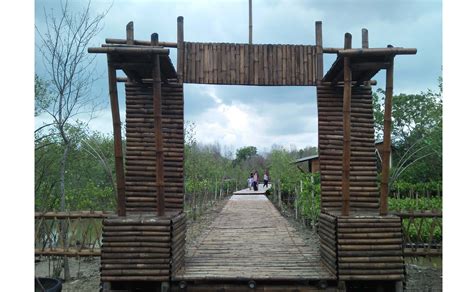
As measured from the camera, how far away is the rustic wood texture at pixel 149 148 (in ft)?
21.4

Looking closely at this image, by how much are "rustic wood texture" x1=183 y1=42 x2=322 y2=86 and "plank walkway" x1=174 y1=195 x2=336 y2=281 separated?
2772 millimetres

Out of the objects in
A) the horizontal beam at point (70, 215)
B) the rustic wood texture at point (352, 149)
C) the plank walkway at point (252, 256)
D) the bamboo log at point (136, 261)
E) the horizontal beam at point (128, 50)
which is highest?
the horizontal beam at point (128, 50)

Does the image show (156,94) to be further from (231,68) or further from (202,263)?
(202,263)

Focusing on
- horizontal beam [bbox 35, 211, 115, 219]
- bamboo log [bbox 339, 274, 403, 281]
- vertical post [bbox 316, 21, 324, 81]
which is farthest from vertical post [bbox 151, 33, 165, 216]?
vertical post [bbox 316, 21, 324, 81]

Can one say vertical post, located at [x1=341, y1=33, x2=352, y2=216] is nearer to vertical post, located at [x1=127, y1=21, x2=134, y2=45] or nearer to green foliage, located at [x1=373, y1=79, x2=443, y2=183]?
vertical post, located at [x1=127, y1=21, x2=134, y2=45]

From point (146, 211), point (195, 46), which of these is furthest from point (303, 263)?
point (195, 46)

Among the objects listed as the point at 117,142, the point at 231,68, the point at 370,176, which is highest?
the point at 231,68

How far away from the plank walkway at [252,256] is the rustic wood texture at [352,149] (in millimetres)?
1115

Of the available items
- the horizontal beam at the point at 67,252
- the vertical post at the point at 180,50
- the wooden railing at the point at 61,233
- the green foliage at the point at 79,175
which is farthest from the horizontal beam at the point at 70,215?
the vertical post at the point at 180,50

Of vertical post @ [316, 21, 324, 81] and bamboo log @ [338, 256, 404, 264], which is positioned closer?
bamboo log @ [338, 256, 404, 264]

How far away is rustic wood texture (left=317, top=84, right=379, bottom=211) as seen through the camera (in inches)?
259

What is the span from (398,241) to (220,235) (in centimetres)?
473

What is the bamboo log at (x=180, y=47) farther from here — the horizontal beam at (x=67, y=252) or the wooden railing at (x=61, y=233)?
the horizontal beam at (x=67, y=252)
